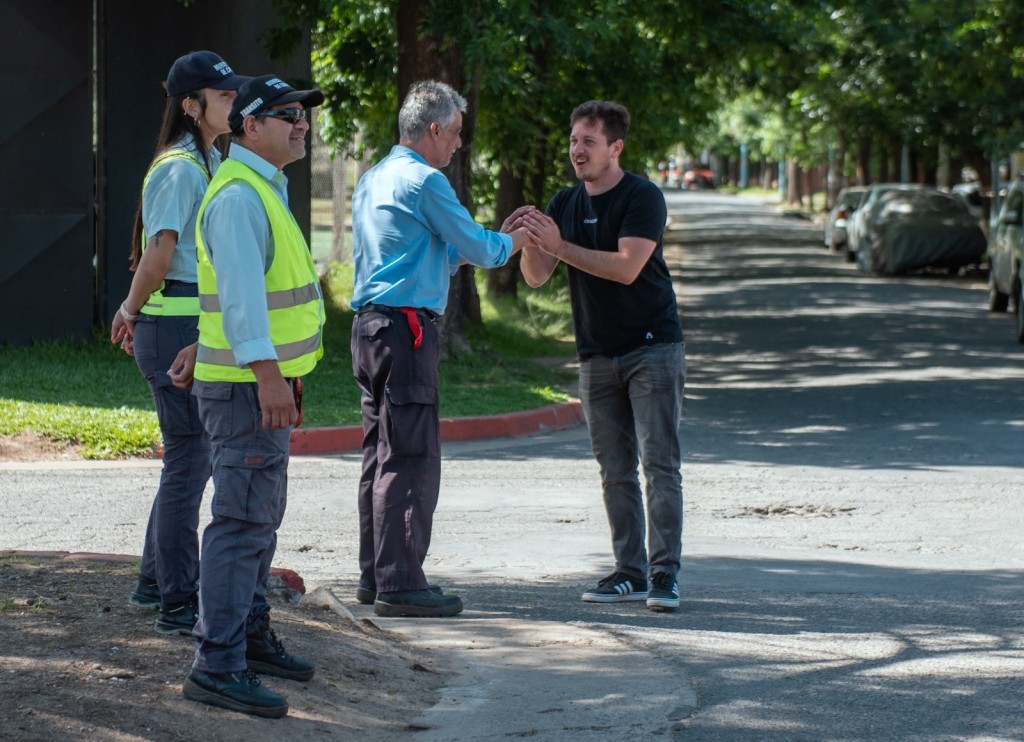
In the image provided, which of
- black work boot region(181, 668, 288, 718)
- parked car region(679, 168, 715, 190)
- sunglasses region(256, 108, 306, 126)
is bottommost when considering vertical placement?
black work boot region(181, 668, 288, 718)

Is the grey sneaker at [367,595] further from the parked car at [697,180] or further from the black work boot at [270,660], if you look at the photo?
the parked car at [697,180]

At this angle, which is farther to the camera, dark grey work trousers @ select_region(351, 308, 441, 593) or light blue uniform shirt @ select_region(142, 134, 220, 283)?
dark grey work trousers @ select_region(351, 308, 441, 593)

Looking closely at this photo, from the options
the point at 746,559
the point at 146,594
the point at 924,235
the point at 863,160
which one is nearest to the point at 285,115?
the point at 146,594

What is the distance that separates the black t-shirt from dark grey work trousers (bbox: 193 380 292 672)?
218cm

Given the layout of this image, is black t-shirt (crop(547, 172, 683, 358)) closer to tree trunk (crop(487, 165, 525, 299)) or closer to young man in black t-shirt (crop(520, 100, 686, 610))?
young man in black t-shirt (crop(520, 100, 686, 610))

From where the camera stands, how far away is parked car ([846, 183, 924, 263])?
31047 mm

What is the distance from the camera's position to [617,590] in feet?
21.7

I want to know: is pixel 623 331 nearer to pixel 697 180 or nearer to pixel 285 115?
pixel 285 115

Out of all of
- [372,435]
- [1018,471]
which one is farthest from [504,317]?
[372,435]

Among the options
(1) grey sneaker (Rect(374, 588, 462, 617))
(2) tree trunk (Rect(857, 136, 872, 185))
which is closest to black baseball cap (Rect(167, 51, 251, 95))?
(1) grey sneaker (Rect(374, 588, 462, 617))

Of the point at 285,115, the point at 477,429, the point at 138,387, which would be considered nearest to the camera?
the point at 285,115

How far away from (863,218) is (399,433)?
26899mm

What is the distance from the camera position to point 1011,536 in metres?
8.09

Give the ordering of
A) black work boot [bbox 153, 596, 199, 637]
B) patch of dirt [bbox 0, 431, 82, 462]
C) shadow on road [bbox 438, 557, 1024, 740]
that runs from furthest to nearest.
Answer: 1. patch of dirt [bbox 0, 431, 82, 462]
2. black work boot [bbox 153, 596, 199, 637]
3. shadow on road [bbox 438, 557, 1024, 740]
